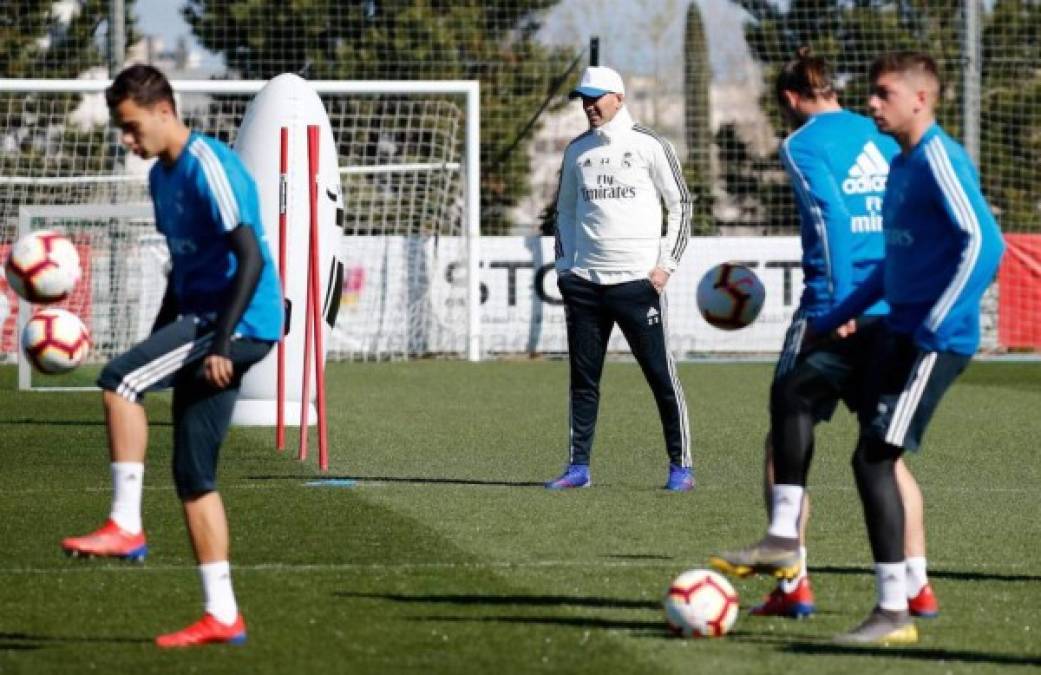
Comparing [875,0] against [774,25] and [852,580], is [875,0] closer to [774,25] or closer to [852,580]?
[774,25]

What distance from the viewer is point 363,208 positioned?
2625 cm

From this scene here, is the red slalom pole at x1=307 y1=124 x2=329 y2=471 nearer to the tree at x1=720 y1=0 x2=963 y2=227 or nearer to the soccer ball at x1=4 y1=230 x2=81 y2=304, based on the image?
the soccer ball at x1=4 y1=230 x2=81 y2=304

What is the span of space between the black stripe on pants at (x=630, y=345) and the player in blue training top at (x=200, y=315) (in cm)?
440

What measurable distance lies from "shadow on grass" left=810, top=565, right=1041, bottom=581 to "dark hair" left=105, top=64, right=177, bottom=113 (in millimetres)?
3303

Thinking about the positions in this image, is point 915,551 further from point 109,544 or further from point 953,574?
point 109,544

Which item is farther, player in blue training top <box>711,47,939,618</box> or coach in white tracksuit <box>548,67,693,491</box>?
coach in white tracksuit <box>548,67,693,491</box>

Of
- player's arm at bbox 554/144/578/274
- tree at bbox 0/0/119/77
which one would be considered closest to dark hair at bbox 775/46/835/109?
player's arm at bbox 554/144/578/274

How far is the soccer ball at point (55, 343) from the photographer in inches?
311

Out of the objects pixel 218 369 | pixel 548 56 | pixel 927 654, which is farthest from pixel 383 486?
pixel 548 56

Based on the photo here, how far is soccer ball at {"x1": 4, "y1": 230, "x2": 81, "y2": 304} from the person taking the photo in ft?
25.6

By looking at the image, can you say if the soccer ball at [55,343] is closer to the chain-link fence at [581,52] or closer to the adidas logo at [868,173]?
the adidas logo at [868,173]

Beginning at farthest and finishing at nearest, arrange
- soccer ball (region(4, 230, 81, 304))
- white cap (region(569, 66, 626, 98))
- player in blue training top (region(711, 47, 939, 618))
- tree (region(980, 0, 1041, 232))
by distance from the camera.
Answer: tree (region(980, 0, 1041, 232)) → white cap (region(569, 66, 626, 98)) → soccer ball (region(4, 230, 81, 304)) → player in blue training top (region(711, 47, 939, 618))

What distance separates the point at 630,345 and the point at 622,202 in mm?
766

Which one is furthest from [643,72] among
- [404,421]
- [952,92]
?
[404,421]
